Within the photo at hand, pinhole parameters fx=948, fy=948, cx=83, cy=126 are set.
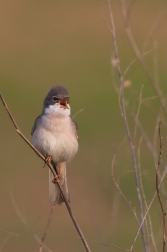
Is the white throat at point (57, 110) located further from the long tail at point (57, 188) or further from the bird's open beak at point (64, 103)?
the long tail at point (57, 188)

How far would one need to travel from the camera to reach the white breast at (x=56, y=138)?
6934mm

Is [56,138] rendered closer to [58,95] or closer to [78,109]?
[58,95]

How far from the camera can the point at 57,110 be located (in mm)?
6984

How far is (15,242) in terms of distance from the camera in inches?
468

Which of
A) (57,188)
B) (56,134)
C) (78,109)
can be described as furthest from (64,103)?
(78,109)

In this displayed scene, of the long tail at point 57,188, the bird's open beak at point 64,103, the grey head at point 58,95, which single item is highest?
the grey head at point 58,95

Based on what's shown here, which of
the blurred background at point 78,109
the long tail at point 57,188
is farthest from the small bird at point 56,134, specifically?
the blurred background at point 78,109

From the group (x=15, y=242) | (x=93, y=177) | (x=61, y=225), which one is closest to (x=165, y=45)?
(x=93, y=177)

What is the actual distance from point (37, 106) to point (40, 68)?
3.18 meters

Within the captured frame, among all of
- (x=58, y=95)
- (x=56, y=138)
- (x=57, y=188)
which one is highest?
(x=58, y=95)

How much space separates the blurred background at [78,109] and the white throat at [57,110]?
1125 mm

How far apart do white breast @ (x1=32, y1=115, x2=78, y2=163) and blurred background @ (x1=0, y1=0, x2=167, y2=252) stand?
109cm

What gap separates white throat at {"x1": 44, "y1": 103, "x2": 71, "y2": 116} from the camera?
693 centimetres

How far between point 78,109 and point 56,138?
10391 millimetres
